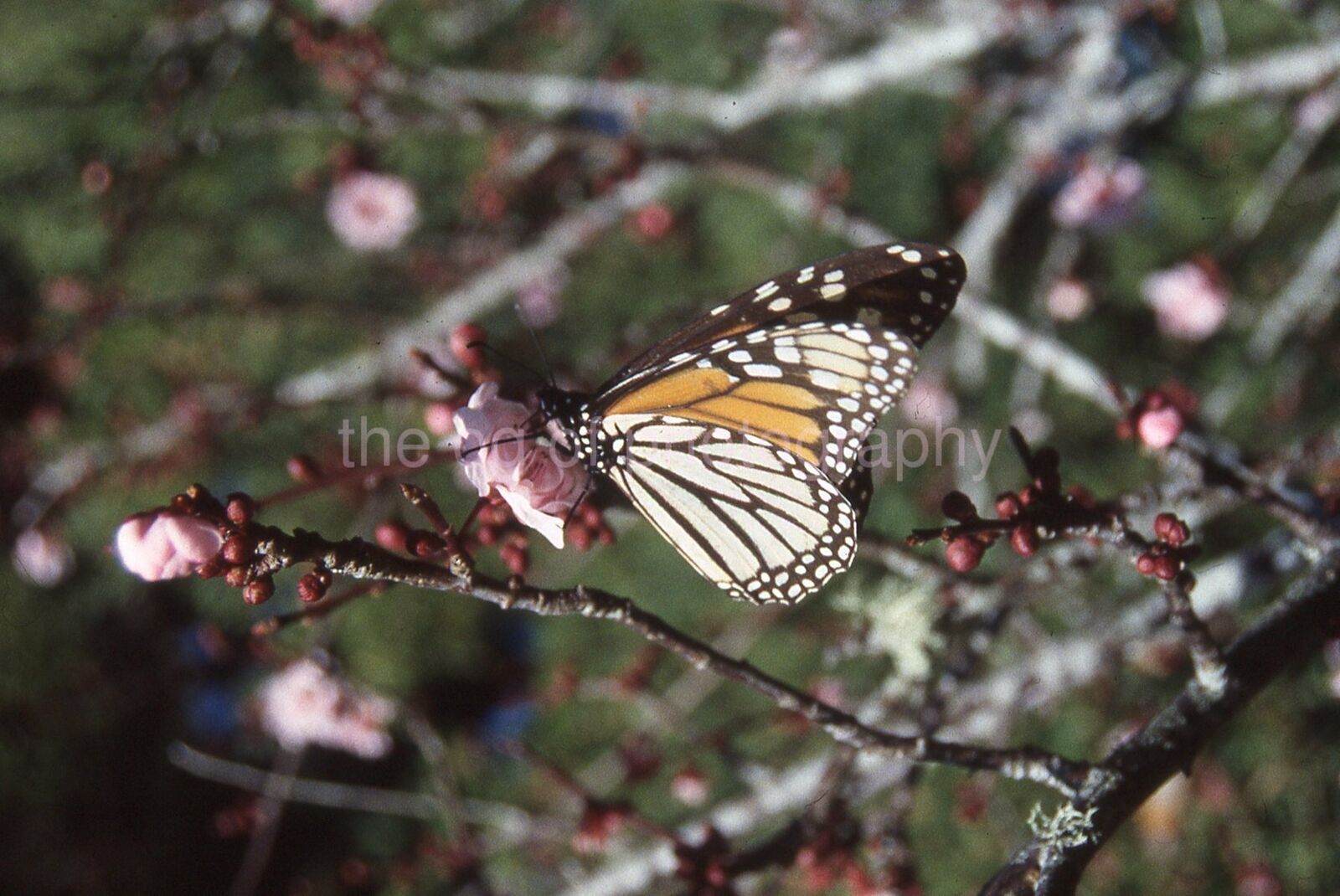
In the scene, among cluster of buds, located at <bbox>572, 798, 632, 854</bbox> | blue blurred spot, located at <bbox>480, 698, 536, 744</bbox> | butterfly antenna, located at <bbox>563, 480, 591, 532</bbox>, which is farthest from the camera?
blue blurred spot, located at <bbox>480, 698, 536, 744</bbox>

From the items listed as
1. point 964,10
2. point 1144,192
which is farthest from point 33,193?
point 1144,192

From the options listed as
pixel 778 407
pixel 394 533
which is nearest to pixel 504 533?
pixel 394 533

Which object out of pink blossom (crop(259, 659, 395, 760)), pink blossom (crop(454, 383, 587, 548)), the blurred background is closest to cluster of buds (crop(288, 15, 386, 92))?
the blurred background

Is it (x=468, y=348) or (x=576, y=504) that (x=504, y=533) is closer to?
(x=576, y=504)

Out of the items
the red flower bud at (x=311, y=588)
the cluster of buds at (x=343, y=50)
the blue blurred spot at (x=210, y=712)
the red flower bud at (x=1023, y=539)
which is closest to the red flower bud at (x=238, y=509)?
the red flower bud at (x=311, y=588)

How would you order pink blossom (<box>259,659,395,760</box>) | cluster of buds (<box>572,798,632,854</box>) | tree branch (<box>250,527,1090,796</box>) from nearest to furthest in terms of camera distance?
1. tree branch (<box>250,527,1090,796</box>)
2. cluster of buds (<box>572,798,632,854</box>)
3. pink blossom (<box>259,659,395,760</box>)

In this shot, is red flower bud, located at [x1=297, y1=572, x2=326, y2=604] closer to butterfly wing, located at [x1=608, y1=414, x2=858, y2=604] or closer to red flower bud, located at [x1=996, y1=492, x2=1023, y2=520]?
butterfly wing, located at [x1=608, y1=414, x2=858, y2=604]

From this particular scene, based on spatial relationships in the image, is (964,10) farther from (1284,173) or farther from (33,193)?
(33,193)

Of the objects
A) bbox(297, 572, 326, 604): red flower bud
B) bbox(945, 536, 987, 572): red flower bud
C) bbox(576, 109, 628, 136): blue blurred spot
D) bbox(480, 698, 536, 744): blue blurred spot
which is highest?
bbox(576, 109, 628, 136): blue blurred spot
